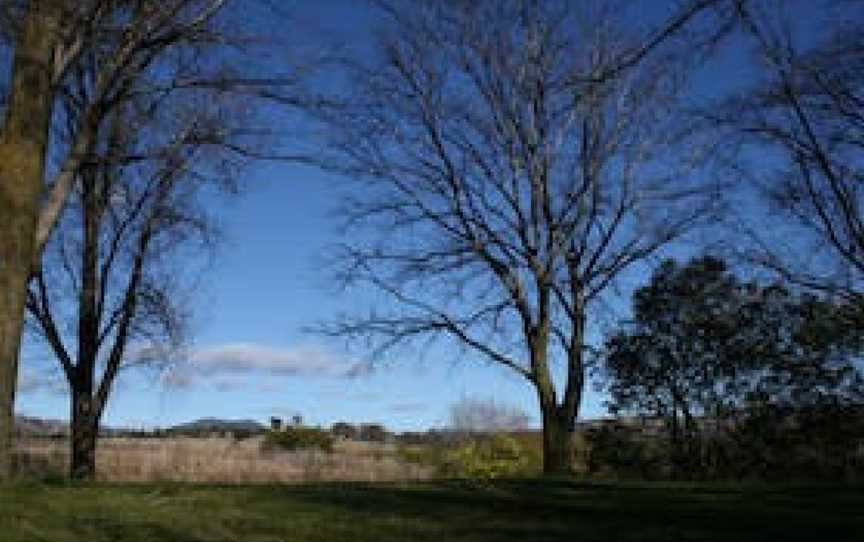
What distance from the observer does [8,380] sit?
1155cm

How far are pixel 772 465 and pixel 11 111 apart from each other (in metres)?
20.0

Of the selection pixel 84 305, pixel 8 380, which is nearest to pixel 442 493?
pixel 8 380

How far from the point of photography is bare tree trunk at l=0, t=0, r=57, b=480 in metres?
11.6

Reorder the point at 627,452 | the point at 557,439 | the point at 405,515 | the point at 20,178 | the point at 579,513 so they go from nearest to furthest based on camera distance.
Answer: the point at 405,515 → the point at 579,513 → the point at 20,178 → the point at 557,439 → the point at 627,452

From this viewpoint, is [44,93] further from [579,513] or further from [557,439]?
[557,439]

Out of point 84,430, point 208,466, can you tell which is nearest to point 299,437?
point 208,466

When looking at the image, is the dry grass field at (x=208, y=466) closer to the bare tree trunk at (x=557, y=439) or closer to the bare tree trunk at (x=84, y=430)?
the bare tree trunk at (x=84, y=430)

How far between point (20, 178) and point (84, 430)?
9848mm

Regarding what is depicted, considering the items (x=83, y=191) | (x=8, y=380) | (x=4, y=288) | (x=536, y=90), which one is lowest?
(x=8, y=380)

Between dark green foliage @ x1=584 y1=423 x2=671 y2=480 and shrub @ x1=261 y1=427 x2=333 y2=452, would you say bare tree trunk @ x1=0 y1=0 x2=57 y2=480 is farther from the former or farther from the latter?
shrub @ x1=261 y1=427 x2=333 y2=452

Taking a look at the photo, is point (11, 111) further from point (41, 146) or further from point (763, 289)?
point (763, 289)

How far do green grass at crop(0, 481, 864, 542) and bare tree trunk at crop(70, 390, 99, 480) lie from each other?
8.76m

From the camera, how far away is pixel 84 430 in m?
20.7

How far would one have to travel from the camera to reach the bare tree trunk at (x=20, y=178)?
455 inches
